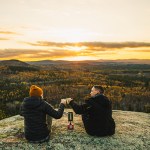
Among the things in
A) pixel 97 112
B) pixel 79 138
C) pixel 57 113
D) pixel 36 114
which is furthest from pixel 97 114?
pixel 36 114

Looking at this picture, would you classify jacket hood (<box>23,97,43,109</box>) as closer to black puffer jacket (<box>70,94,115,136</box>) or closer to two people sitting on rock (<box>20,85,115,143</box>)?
two people sitting on rock (<box>20,85,115,143</box>)

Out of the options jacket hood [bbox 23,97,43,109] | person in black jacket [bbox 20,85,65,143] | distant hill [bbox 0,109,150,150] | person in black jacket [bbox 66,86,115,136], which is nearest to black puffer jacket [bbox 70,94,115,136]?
person in black jacket [bbox 66,86,115,136]

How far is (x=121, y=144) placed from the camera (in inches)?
353

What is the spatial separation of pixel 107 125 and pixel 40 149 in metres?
2.38

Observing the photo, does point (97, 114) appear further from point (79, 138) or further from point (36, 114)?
point (36, 114)

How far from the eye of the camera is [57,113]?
8.44 m

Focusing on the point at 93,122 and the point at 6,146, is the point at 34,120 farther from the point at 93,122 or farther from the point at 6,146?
the point at 93,122

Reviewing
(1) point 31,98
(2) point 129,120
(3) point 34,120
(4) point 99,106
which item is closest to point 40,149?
(3) point 34,120

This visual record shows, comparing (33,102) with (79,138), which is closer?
(33,102)

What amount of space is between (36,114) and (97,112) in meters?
2.01

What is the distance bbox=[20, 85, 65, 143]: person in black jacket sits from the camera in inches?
326

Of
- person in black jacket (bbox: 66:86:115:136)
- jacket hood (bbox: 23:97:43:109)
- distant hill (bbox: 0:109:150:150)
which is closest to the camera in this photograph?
jacket hood (bbox: 23:97:43:109)

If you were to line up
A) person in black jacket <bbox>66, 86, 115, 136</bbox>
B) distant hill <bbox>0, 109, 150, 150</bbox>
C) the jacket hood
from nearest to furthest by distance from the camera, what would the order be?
the jacket hood, distant hill <bbox>0, 109, 150, 150</bbox>, person in black jacket <bbox>66, 86, 115, 136</bbox>

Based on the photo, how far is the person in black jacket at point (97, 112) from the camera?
29.3 feet
